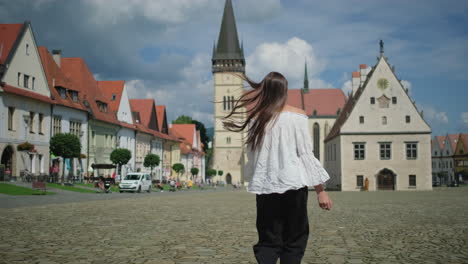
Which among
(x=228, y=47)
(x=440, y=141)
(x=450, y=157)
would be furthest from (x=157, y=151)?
(x=440, y=141)

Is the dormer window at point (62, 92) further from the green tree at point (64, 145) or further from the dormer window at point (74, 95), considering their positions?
the green tree at point (64, 145)

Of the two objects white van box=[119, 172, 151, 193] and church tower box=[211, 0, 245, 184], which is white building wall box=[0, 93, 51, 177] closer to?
white van box=[119, 172, 151, 193]

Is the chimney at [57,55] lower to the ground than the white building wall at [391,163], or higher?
higher

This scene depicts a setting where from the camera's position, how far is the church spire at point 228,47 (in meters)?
99.6

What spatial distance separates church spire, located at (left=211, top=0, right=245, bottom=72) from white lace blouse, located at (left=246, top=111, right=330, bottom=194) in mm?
95287

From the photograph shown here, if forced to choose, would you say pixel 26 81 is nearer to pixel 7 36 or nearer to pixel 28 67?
pixel 28 67

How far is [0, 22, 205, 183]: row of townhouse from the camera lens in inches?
1390

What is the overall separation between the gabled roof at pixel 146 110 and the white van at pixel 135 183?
23.6 metres

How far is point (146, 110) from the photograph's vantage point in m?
67.4

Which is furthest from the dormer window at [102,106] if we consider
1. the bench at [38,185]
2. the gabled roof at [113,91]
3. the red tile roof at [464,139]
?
the red tile roof at [464,139]

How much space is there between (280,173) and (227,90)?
3851 inches

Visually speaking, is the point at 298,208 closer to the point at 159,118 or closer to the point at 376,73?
the point at 376,73

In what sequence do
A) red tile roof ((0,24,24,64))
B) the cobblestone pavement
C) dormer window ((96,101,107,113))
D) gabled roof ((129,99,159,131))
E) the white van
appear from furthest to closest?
gabled roof ((129,99,159,131)), dormer window ((96,101,107,113)), the white van, red tile roof ((0,24,24,64)), the cobblestone pavement

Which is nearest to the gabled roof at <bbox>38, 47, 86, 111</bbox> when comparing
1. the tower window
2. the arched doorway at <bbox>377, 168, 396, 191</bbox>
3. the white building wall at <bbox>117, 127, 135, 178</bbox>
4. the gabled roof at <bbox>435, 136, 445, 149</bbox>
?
the tower window
